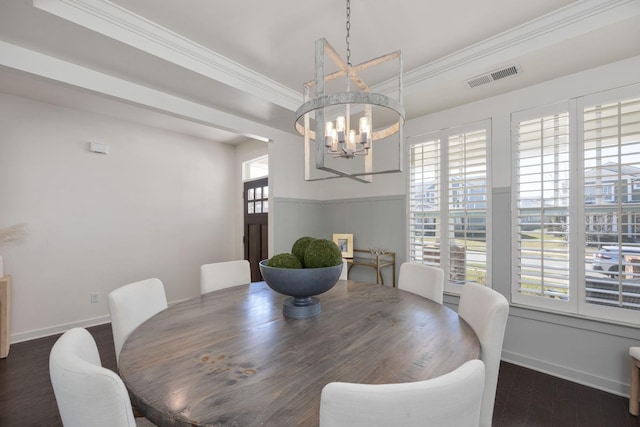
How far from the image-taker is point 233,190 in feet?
16.2

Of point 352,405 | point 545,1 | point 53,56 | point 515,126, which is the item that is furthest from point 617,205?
point 53,56

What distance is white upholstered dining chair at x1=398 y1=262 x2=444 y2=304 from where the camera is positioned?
1.92m

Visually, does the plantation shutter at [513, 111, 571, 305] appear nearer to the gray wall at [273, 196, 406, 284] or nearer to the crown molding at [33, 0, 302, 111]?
the gray wall at [273, 196, 406, 284]

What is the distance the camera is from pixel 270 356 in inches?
39.2

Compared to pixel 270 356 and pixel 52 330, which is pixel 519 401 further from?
pixel 52 330

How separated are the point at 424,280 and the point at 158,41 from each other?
2630mm

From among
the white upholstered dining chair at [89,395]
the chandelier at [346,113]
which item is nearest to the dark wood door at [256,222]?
the chandelier at [346,113]

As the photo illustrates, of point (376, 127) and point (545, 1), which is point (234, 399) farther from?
point (376, 127)

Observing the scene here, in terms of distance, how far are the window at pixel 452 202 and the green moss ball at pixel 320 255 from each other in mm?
1984

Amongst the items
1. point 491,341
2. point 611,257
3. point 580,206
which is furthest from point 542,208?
point 491,341

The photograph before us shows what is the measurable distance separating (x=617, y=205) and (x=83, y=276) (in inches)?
211

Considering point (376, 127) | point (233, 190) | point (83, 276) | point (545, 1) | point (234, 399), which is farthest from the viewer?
point (233, 190)

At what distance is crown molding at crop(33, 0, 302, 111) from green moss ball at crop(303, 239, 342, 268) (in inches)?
73.1

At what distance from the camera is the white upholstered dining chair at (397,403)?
0.56 m
